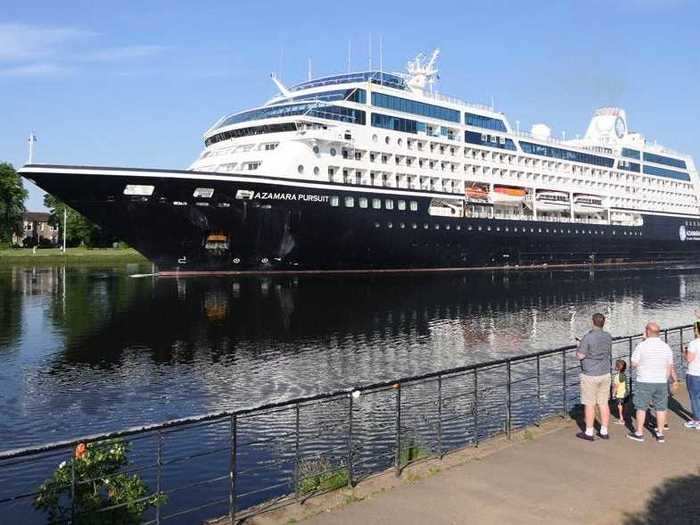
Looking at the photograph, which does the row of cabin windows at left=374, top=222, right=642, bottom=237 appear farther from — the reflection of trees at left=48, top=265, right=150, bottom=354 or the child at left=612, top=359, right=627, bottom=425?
the child at left=612, top=359, right=627, bottom=425

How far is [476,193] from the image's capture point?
6034 cm

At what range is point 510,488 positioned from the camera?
6.74 m

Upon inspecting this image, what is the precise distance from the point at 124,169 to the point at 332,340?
77.0ft

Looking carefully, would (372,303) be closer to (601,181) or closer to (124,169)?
(124,169)

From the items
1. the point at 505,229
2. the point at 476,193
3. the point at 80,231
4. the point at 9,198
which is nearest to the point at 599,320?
the point at 476,193

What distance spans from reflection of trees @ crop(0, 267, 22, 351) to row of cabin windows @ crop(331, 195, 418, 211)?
2185 cm

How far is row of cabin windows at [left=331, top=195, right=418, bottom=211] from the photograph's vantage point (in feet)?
155

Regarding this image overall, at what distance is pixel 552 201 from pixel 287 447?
6284cm

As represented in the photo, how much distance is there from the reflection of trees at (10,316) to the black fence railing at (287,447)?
528 inches

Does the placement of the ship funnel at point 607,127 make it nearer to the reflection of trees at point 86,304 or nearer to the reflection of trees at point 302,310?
the reflection of trees at point 302,310

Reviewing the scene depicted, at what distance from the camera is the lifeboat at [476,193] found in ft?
195

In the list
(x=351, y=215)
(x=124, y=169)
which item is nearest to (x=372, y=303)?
(x=351, y=215)

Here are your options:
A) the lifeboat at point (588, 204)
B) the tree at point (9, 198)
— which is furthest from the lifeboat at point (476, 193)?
the tree at point (9, 198)

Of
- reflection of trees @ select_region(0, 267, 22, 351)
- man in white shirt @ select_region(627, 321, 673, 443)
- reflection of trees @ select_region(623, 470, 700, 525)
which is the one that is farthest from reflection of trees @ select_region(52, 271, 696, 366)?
reflection of trees @ select_region(623, 470, 700, 525)
